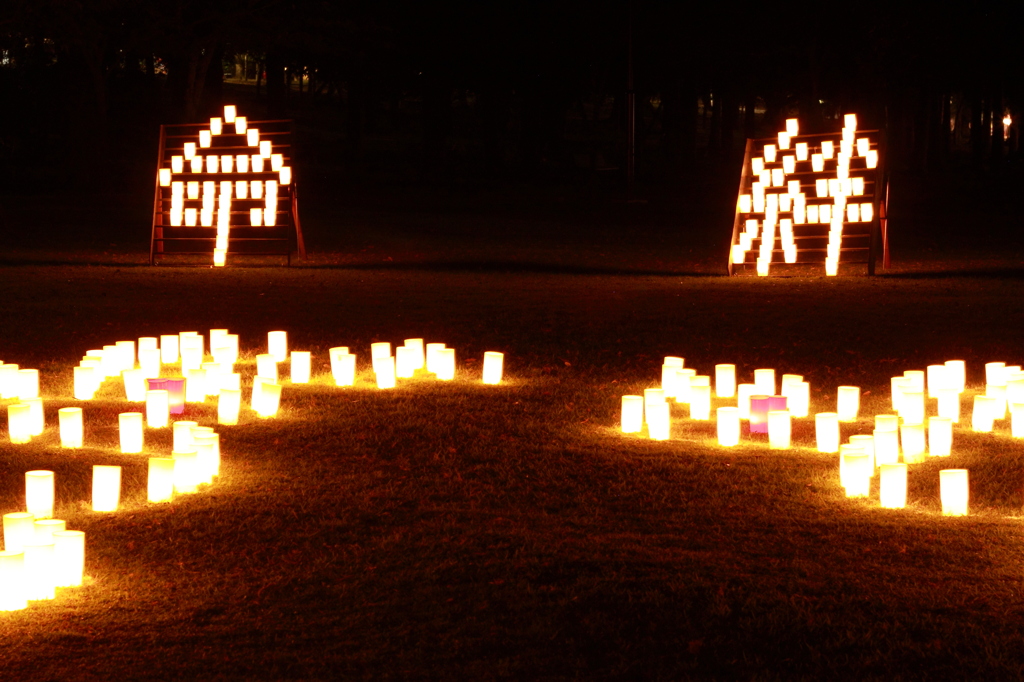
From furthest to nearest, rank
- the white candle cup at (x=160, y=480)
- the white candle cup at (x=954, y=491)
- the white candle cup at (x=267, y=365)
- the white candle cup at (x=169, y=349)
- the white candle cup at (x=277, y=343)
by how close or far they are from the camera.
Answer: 1. the white candle cup at (x=277, y=343)
2. the white candle cup at (x=169, y=349)
3. the white candle cup at (x=267, y=365)
4. the white candle cup at (x=160, y=480)
5. the white candle cup at (x=954, y=491)

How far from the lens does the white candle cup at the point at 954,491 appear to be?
20.7ft

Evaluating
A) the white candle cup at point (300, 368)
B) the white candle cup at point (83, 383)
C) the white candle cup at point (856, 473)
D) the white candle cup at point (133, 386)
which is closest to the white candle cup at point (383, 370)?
the white candle cup at point (300, 368)

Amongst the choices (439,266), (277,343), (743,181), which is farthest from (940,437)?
(439,266)

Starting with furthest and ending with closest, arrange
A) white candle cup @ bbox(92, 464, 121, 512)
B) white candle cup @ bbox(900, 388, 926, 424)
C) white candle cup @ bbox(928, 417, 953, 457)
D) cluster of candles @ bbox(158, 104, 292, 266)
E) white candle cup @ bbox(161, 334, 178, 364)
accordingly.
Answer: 1. cluster of candles @ bbox(158, 104, 292, 266)
2. white candle cup @ bbox(161, 334, 178, 364)
3. white candle cup @ bbox(900, 388, 926, 424)
4. white candle cup @ bbox(928, 417, 953, 457)
5. white candle cup @ bbox(92, 464, 121, 512)

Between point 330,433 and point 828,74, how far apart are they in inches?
1458

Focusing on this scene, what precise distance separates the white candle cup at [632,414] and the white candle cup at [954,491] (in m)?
2.24

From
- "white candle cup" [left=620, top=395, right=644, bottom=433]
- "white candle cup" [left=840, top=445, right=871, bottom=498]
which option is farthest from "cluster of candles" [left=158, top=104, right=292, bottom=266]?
"white candle cup" [left=840, top=445, right=871, bottom=498]

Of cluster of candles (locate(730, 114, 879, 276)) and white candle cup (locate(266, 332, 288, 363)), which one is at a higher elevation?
cluster of candles (locate(730, 114, 879, 276))

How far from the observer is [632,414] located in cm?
816

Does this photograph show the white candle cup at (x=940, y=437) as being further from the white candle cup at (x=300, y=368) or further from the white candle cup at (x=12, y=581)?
the white candle cup at (x=12, y=581)

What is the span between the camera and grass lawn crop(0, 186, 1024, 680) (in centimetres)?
468

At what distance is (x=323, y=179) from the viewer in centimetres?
4228

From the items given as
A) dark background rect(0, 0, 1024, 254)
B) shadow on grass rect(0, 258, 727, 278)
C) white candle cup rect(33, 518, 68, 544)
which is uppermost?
dark background rect(0, 0, 1024, 254)

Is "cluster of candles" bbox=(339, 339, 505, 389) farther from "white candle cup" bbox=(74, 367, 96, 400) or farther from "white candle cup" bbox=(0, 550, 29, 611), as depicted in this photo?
"white candle cup" bbox=(0, 550, 29, 611)
